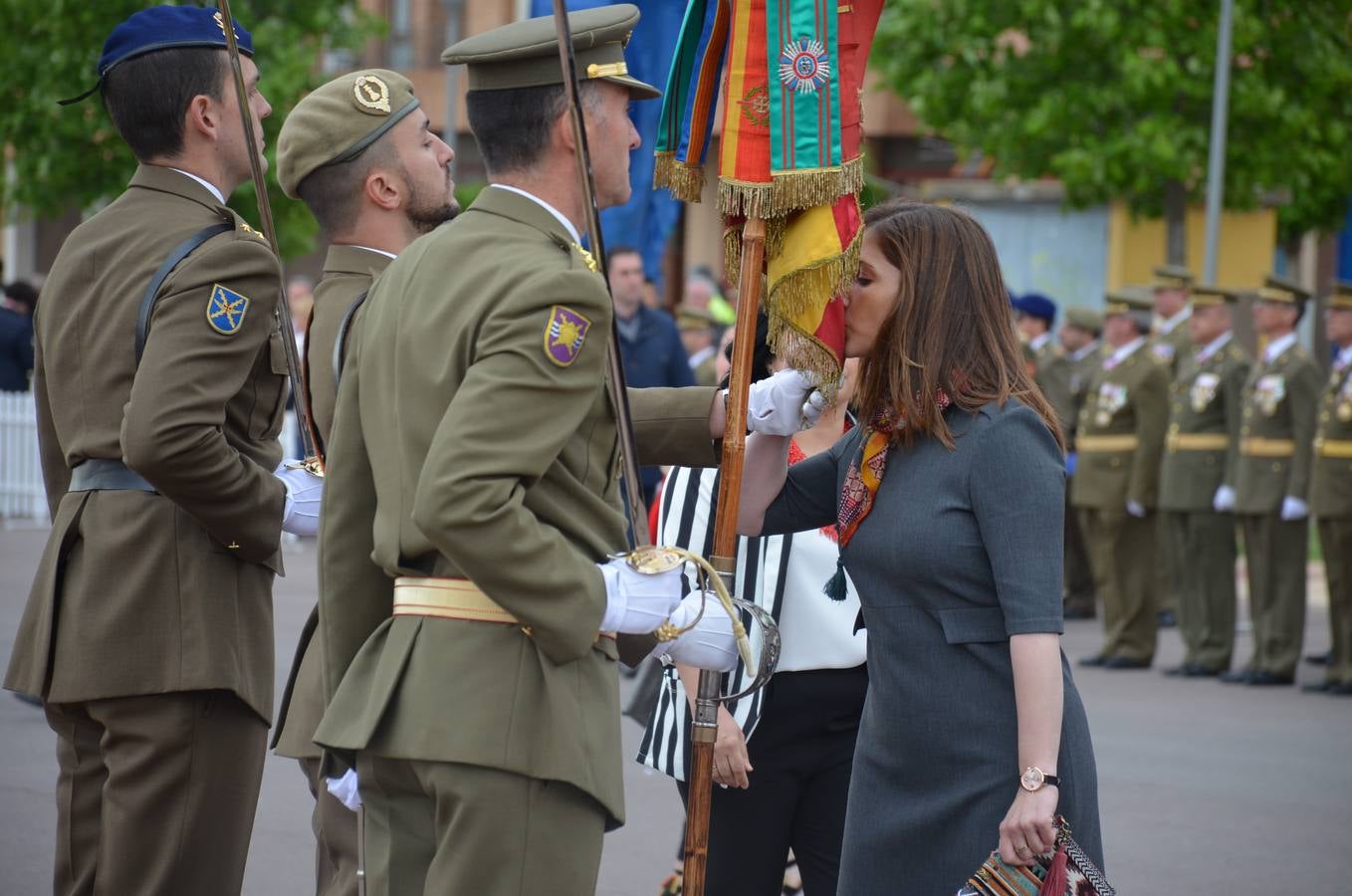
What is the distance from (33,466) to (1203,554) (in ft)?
34.6

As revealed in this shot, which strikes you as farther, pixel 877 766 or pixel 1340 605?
pixel 1340 605

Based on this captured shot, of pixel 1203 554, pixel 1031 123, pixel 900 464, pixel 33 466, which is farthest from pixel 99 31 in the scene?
pixel 900 464

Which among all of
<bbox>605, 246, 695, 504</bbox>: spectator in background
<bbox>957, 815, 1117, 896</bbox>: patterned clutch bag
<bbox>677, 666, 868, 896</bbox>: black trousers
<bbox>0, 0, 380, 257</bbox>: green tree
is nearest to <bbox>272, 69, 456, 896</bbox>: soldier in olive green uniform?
Result: <bbox>677, 666, 868, 896</bbox>: black trousers

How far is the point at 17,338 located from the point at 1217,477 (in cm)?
871

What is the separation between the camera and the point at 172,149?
3895 mm

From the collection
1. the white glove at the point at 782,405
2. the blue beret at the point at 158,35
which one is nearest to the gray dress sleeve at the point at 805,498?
the white glove at the point at 782,405

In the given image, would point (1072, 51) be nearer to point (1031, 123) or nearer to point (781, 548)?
point (1031, 123)

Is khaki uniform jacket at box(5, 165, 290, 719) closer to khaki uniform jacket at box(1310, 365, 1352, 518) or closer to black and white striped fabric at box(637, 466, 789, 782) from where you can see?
black and white striped fabric at box(637, 466, 789, 782)

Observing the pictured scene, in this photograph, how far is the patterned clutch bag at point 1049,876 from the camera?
10.3ft

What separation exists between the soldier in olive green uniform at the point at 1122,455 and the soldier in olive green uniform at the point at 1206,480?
28 cm

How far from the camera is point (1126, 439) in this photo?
11812 millimetres

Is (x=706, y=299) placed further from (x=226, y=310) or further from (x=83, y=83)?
(x=226, y=310)

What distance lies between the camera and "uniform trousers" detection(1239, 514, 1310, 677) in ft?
34.2

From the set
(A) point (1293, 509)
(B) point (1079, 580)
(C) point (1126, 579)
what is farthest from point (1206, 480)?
(B) point (1079, 580)
